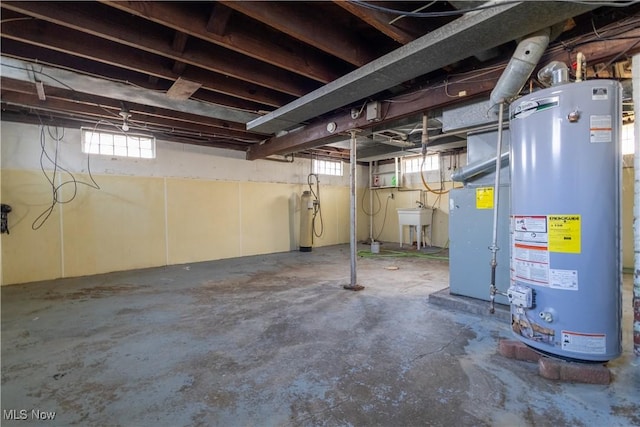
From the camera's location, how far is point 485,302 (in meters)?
2.80

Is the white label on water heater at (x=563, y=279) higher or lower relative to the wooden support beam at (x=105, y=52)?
lower

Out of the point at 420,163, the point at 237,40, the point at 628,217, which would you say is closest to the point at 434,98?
the point at 237,40

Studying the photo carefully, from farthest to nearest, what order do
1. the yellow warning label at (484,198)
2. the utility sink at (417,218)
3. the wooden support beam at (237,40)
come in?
the utility sink at (417,218)
the yellow warning label at (484,198)
the wooden support beam at (237,40)

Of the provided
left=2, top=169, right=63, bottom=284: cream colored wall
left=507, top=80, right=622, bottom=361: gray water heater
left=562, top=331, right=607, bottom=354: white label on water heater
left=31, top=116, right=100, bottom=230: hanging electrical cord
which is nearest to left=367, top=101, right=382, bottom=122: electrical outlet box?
left=507, top=80, right=622, bottom=361: gray water heater

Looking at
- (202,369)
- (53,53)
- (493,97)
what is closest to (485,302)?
(493,97)

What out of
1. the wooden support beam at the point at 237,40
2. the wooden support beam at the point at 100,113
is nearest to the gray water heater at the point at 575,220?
the wooden support beam at the point at 237,40

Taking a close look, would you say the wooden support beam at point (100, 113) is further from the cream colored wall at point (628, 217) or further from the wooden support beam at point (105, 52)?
the cream colored wall at point (628, 217)

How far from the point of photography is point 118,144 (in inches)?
191

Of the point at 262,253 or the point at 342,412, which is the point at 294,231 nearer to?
the point at 262,253

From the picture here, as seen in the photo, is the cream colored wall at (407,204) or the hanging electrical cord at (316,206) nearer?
the cream colored wall at (407,204)

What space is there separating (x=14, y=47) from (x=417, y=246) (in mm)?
6805

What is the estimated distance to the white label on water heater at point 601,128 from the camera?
1.63 m

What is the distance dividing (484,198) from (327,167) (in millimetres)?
5305

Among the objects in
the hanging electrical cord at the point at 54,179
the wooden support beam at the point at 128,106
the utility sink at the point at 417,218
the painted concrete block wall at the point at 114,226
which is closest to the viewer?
the wooden support beam at the point at 128,106
